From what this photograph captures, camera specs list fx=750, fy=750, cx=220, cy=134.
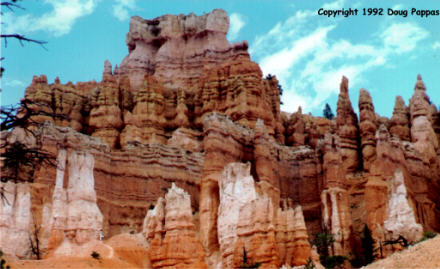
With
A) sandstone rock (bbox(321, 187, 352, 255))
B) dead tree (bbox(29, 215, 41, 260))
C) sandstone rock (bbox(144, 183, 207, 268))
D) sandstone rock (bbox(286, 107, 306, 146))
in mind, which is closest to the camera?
sandstone rock (bbox(144, 183, 207, 268))

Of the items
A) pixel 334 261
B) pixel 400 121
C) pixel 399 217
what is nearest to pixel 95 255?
pixel 334 261

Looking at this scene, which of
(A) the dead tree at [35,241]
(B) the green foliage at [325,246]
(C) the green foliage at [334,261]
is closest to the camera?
(A) the dead tree at [35,241]

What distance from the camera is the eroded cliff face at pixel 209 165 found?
144ft

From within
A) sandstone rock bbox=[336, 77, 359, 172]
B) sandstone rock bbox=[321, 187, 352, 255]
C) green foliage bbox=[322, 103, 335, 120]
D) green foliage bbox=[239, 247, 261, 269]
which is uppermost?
green foliage bbox=[322, 103, 335, 120]

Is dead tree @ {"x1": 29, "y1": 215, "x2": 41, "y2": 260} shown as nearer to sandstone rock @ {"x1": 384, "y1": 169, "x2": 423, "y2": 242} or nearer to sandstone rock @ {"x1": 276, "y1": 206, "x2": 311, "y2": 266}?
sandstone rock @ {"x1": 276, "y1": 206, "x2": 311, "y2": 266}

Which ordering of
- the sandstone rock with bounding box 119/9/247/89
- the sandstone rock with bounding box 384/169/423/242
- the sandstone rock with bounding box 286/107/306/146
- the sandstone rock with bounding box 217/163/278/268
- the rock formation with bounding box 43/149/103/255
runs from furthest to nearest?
1. the sandstone rock with bounding box 119/9/247/89
2. the sandstone rock with bounding box 286/107/306/146
3. the sandstone rock with bounding box 384/169/423/242
4. the sandstone rock with bounding box 217/163/278/268
5. the rock formation with bounding box 43/149/103/255

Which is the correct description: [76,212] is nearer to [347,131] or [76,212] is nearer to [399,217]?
[399,217]

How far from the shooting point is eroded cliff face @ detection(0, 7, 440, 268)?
44031mm

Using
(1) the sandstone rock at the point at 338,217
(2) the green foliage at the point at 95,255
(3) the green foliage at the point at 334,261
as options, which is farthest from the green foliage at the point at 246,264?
(1) the sandstone rock at the point at 338,217

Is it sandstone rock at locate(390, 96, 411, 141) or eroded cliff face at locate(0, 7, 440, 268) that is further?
sandstone rock at locate(390, 96, 411, 141)

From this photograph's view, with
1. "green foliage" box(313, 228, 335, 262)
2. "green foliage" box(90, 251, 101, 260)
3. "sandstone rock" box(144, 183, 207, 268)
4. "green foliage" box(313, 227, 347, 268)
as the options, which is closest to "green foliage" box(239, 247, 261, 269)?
"sandstone rock" box(144, 183, 207, 268)

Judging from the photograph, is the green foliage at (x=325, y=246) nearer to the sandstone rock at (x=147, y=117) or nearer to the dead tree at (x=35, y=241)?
the sandstone rock at (x=147, y=117)

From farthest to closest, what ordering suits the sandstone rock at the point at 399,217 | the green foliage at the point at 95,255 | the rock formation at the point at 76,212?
1. the sandstone rock at the point at 399,217
2. the rock formation at the point at 76,212
3. the green foliage at the point at 95,255

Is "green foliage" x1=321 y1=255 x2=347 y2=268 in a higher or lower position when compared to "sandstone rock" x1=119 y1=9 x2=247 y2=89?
lower
